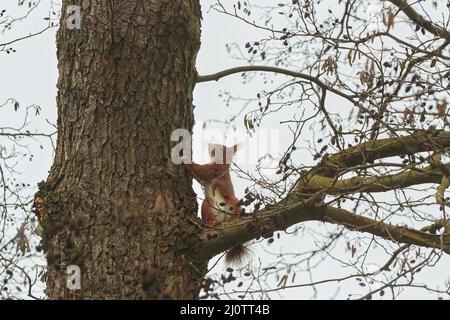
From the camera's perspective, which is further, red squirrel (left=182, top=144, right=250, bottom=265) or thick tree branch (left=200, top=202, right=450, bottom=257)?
red squirrel (left=182, top=144, right=250, bottom=265)

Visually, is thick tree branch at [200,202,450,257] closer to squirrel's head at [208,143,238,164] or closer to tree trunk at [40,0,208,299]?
tree trunk at [40,0,208,299]

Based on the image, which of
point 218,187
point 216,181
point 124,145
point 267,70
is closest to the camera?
point 124,145

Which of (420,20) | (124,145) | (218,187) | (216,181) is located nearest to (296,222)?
(124,145)

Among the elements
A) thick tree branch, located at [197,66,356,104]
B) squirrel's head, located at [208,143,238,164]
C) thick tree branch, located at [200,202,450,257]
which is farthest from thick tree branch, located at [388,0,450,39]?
squirrel's head, located at [208,143,238,164]

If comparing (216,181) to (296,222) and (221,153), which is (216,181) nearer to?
(221,153)

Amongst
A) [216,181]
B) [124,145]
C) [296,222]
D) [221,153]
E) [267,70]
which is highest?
[267,70]

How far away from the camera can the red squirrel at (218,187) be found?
6.12 metres

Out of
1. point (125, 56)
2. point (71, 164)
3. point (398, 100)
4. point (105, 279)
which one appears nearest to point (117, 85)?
point (125, 56)

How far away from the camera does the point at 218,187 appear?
22.4 ft

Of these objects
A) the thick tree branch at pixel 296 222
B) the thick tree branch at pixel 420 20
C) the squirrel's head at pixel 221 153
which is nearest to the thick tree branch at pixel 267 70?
the squirrel's head at pixel 221 153

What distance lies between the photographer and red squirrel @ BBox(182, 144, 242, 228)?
6.22 m

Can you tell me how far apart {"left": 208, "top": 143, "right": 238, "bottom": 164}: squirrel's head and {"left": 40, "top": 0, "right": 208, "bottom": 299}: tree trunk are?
1036 mm

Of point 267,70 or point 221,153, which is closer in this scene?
point 267,70

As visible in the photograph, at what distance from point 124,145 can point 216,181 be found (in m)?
1.31
